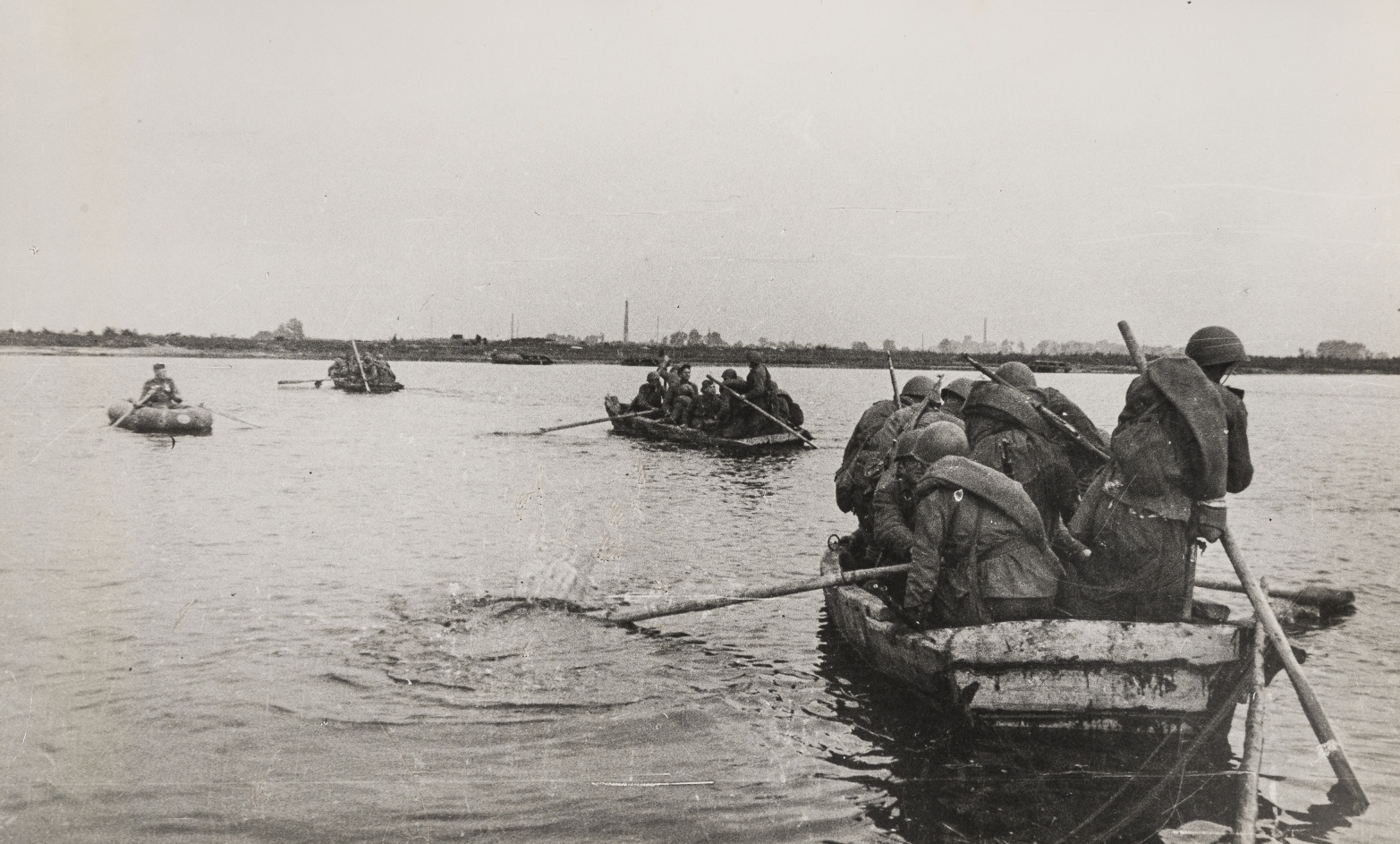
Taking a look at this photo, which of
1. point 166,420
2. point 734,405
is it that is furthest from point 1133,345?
point 166,420

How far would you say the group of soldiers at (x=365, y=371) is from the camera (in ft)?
144

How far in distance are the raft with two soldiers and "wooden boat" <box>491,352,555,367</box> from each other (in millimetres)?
83140

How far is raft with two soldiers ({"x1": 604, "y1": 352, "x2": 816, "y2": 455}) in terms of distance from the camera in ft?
76.7

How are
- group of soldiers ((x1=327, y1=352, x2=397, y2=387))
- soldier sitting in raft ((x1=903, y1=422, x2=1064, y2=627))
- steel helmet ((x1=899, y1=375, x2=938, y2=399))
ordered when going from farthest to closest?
1. group of soldiers ((x1=327, y1=352, x2=397, y2=387))
2. steel helmet ((x1=899, y1=375, x2=938, y2=399))
3. soldier sitting in raft ((x1=903, y1=422, x2=1064, y2=627))

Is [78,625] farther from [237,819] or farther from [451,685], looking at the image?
[237,819]

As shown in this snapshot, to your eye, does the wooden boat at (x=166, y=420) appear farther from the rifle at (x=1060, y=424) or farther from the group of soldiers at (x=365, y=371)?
the rifle at (x=1060, y=424)

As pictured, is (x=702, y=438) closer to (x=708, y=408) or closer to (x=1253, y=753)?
(x=708, y=408)

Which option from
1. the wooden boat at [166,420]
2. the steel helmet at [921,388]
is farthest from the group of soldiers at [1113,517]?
the wooden boat at [166,420]

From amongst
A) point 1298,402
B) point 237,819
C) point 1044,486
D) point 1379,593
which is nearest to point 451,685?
point 237,819

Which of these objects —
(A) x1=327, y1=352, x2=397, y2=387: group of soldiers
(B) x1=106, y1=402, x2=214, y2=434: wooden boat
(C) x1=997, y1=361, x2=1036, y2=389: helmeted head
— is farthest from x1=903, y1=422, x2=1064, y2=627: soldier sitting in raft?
(A) x1=327, y1=352, x2=397, y2=387: group of soldiers

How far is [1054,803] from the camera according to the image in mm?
5246

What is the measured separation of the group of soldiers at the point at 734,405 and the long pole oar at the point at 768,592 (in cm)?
1437

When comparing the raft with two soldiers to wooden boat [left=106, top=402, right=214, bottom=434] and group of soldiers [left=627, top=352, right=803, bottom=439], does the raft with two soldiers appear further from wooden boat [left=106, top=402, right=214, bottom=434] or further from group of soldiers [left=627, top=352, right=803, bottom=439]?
wooden boat [left=106, top=402, right=214, bottom=434]

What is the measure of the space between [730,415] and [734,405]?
11.1 inches
